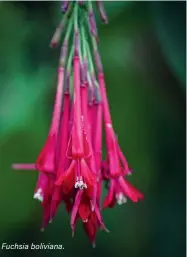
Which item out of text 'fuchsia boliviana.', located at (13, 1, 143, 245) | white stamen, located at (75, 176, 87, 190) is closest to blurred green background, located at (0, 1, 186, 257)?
text 'fuchsia boliviana.', located at (13, 1, 143, 245)

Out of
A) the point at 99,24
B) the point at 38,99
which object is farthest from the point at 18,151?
the point at 99,24

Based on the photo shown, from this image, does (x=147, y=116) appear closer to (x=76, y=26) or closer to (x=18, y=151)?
(x=18, y=151)

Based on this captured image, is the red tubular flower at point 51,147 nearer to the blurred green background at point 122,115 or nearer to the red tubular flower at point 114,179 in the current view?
the red tubular flower at point 114,179

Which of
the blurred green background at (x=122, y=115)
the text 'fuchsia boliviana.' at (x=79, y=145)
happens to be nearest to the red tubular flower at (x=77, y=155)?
the text 'fuchsia boliviana.' at (x=79, y=145)

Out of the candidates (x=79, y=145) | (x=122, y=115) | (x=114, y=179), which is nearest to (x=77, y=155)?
(x=79, y=145)

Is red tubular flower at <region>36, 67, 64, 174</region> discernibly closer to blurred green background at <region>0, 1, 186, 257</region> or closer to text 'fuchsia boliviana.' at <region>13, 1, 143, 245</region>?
text 'fuchsia boliviana.' at <region>13, 1, 143, 245</region>

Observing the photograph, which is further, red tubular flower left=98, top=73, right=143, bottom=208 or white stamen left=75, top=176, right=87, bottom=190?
red tubular flower left=98, top=73, right=143, bottom=208

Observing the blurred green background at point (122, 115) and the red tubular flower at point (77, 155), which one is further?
the blurred green background at point (122, 115)

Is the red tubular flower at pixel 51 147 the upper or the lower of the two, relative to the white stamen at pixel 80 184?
upper
